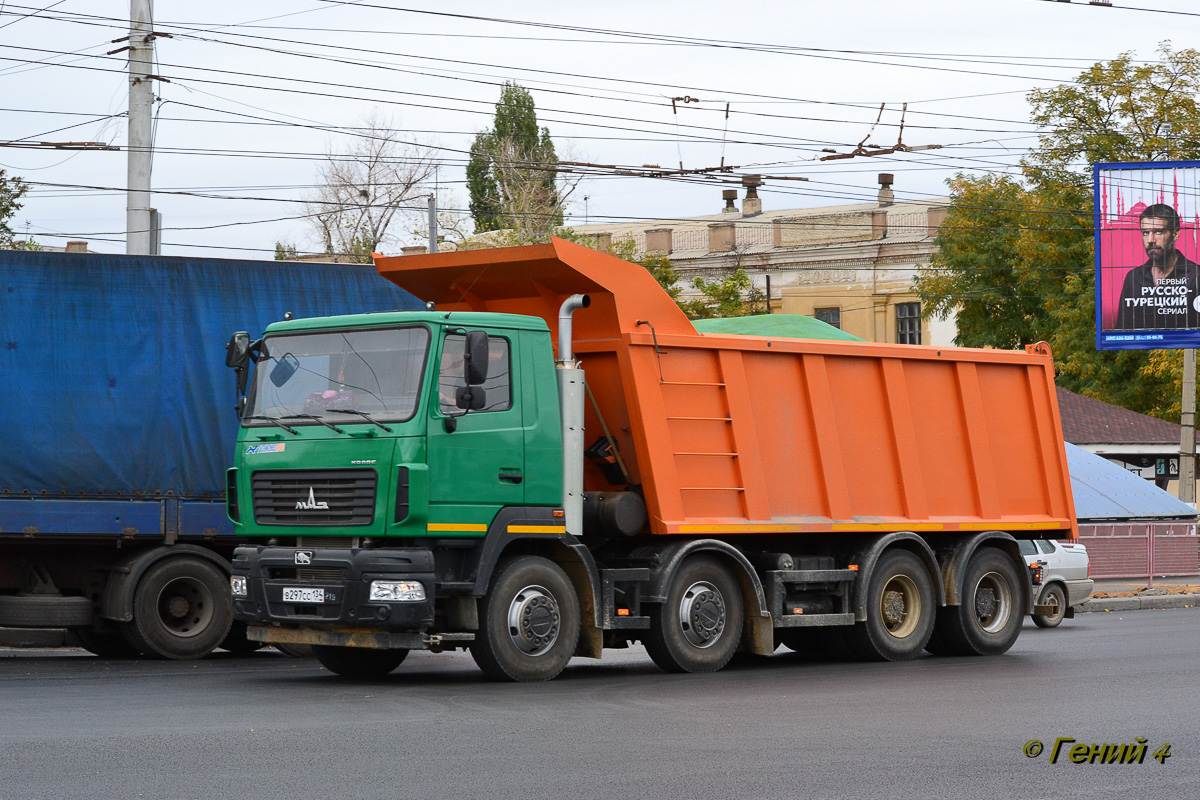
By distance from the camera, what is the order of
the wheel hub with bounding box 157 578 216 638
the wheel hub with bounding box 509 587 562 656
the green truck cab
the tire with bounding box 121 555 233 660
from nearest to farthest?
1. the green truck cab
2. the wheel hub with bounding box 509 587 562 656
3. the tire with bounding box 121 555 233 660
4. the wheel hub with bounding box 157 578 216 638

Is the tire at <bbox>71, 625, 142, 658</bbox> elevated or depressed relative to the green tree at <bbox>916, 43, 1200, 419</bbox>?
depressed

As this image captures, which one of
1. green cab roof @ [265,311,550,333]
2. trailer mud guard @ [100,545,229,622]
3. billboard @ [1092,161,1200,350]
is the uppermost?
billboard @ [1092,161,1200,350]

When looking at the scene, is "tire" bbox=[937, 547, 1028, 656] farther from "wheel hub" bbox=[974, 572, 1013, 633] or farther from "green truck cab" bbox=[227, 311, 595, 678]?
"green truck cab" bbox=[227, 311, 595, 678]

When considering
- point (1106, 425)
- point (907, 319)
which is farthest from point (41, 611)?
point (907, 319)

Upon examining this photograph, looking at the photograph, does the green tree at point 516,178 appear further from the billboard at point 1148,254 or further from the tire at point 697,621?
the tire at point 697,621

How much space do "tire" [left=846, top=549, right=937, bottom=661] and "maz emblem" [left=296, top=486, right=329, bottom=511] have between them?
5182mm

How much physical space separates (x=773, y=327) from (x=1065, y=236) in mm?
34323

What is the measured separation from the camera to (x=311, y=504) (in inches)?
477

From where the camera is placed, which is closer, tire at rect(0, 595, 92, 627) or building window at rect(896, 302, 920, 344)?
tire at rect(0, 595, 92, 627)

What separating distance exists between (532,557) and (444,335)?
1.83 meters

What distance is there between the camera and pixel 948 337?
57.9 metres

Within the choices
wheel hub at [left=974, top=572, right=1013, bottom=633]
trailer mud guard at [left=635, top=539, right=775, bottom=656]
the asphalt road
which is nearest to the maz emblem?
the asphalt road

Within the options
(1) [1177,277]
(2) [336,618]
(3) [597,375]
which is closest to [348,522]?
(2) [336,618]

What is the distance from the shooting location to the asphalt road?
7.83 meters
